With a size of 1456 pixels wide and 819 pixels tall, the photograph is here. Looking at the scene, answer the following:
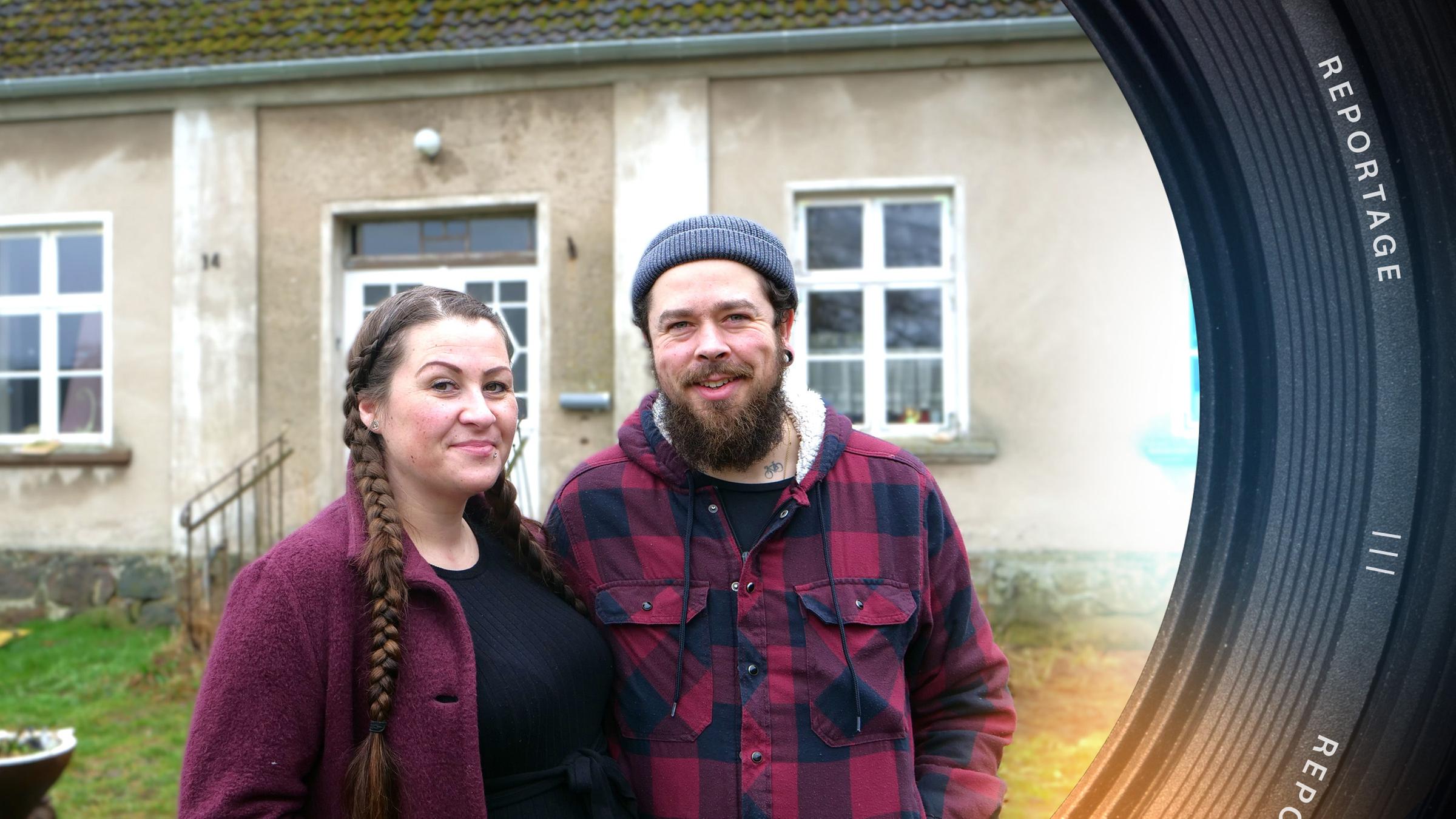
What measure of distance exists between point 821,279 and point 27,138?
662cm

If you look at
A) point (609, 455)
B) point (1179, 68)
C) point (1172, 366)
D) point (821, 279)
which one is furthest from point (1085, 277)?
point (1179, 68)

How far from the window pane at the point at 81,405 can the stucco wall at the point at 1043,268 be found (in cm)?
569

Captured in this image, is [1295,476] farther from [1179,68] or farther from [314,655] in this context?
[314,655]

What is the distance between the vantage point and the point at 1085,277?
7105 millimetres

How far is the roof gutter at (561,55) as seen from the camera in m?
7.06

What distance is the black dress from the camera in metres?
1.70

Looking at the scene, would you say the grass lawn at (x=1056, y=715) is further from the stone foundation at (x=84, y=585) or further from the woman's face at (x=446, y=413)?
the stone foundation at (x=84, y=585)

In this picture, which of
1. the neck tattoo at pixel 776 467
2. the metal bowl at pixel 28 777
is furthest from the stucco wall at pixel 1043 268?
the neck tattoo at pixel 776 467

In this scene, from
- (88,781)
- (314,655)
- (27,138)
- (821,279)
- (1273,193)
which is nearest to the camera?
(1273,193)

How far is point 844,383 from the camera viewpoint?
25.3 feet

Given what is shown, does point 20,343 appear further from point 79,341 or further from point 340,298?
point 340,298

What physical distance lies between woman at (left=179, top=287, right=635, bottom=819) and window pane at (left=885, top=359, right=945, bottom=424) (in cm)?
583

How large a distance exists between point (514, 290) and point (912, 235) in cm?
310

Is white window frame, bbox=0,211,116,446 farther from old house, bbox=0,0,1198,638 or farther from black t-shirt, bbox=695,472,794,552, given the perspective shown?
black t-shirt, bbox=695,472,794,552
